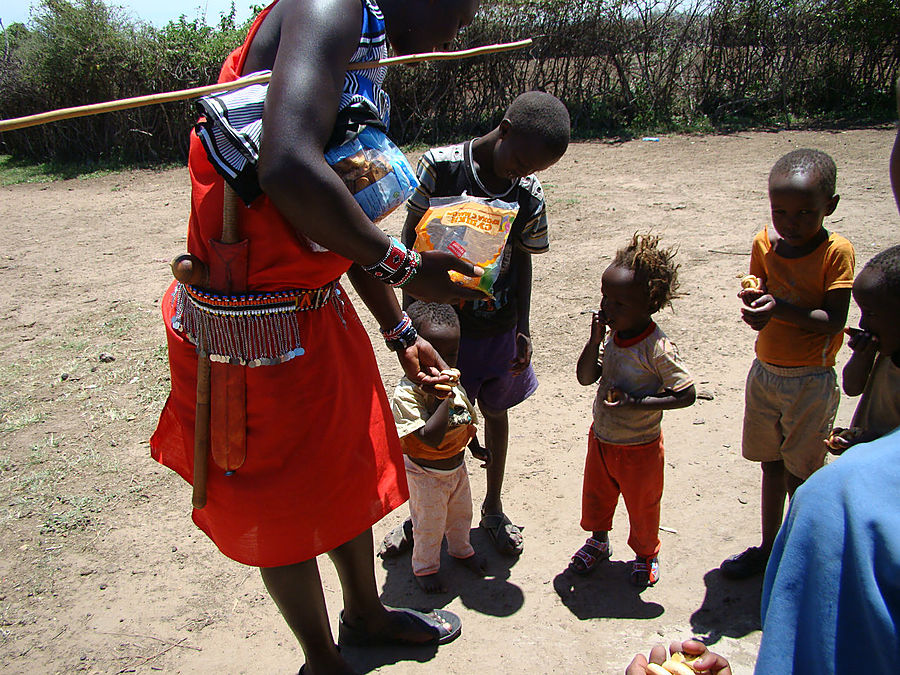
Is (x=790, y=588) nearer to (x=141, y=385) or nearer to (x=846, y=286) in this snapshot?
(x=846, y=286)

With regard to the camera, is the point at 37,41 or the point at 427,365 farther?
the point at 37,41

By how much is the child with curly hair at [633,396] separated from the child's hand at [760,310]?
274 mm

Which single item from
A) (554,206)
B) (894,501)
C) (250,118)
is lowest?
(554,206)

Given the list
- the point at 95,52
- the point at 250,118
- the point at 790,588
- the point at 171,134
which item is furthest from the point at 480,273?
the point at 95,52

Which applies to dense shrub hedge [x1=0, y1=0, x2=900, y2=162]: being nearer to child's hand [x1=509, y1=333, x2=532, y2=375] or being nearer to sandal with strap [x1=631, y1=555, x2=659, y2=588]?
child's hand [x1=509, y1=333, x2=532, y2=375]

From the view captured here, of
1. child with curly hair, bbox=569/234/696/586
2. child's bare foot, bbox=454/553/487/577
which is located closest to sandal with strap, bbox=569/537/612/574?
child with curly hair, bbox=569/234/696/586

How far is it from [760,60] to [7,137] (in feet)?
45.7

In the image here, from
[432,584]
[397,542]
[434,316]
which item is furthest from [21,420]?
[434,316]

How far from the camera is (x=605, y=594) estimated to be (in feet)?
9.07

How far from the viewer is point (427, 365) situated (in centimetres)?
221

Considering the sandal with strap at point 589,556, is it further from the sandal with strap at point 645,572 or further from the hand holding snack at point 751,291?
the hand holding snack at point 751,291

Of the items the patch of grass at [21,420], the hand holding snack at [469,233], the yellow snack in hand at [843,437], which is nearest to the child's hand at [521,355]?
the hand holding snack at [469,233]

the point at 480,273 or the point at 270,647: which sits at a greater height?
the point at 480,273

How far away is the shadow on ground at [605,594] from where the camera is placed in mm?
2666
